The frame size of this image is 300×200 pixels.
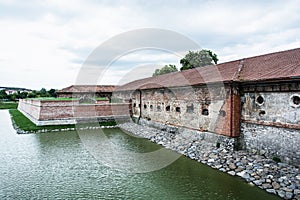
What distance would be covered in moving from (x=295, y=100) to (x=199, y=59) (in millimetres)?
21212

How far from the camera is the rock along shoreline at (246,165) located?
21.4ft

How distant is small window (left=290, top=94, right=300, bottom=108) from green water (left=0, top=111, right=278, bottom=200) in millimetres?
2990

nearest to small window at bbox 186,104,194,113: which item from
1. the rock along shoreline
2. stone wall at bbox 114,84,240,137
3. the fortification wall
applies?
stone wall at bbox 114,84,240,137

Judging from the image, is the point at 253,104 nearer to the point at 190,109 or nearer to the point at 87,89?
the point at 190,109

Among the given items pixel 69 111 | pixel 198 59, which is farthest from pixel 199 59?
pixel 69 111

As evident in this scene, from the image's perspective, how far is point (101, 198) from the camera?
20.6 feet

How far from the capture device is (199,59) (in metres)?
28.2

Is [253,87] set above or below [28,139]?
→ above

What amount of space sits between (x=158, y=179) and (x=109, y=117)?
1281 centimetres

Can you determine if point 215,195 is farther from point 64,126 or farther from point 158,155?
point 64,126

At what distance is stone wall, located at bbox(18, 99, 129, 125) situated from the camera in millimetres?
17219

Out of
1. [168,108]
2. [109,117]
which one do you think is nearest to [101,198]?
[168,108]

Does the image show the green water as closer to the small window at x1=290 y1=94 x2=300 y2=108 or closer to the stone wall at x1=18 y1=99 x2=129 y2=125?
the small window at x1=290 y1=94 x2=300 y2=108

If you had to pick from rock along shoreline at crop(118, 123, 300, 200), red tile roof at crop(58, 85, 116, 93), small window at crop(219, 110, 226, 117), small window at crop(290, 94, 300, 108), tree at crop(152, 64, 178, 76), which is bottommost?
rock along shoreline at crop(118, 123, 300, 200)
